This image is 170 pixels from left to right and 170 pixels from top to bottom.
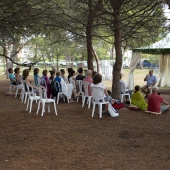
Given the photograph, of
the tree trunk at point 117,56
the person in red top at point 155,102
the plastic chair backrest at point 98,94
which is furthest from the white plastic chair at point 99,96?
the tree trunk at point 117,56

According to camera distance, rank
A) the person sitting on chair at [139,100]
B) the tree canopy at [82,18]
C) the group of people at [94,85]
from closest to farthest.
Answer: the tree canopy at [82,18], the group of people at [94,85], the person sitting on chair at [139,100]

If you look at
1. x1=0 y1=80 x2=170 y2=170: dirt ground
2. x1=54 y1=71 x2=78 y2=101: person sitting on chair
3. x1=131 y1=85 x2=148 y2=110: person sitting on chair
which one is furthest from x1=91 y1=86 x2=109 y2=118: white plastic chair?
x1=54 y1=71 x2=78 y2=101: person sitting on chair

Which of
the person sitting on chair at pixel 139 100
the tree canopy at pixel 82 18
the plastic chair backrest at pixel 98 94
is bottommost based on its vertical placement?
the person sitting on chair at pixel 139 100

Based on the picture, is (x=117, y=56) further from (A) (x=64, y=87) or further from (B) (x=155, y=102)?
(A) (x=64, y=87)

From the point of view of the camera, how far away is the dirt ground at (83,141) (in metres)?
4.38

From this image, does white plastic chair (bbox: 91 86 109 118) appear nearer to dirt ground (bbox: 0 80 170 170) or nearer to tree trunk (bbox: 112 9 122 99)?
dirt ground (bbox: 0 80 170 170)

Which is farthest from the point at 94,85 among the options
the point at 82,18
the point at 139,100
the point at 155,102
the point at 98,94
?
the point at 82,18

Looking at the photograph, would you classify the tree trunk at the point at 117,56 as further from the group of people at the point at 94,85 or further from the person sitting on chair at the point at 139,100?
the person sitting on chair at the point at 139,100

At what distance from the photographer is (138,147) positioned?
5.23 metres

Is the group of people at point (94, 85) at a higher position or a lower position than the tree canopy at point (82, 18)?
lower

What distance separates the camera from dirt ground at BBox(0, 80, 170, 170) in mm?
4379

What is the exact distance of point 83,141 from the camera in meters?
5.61

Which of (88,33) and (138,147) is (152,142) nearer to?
(138,147)

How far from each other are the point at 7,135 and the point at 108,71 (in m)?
19.9
